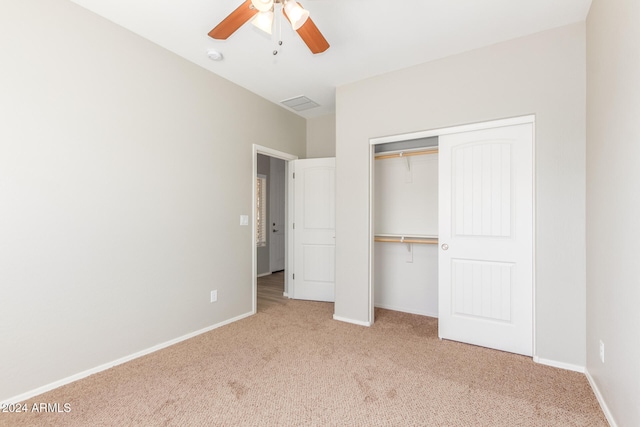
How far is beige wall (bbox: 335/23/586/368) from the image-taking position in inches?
93.4

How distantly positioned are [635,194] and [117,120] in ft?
11.0

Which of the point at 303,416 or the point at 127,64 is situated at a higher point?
the point at 127,64

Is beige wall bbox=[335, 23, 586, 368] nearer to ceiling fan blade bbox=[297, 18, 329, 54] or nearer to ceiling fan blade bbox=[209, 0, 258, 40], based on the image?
ceiling fan blade bbox=[297, 18, 329, 54]

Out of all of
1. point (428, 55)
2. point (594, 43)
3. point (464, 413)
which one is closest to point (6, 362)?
point (464, 413)

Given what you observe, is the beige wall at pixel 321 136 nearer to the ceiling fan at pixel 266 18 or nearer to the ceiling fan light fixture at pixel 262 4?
the ceiling fan at pixel 266 18

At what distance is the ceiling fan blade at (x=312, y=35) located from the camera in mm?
1908

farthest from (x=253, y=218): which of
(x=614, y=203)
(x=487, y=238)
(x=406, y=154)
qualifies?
(x=614, y=203)

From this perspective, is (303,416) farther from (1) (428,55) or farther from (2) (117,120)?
(1) (428,55)

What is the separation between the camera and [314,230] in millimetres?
4383

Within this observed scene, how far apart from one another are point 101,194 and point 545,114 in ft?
11.8

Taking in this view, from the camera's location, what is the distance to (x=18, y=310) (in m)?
1.97

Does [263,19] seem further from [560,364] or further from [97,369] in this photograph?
[560,364]

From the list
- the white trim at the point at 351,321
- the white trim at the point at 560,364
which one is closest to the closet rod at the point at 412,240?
the white trim at the point at 351,321

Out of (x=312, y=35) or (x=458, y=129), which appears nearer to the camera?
(x=312, y=35)
